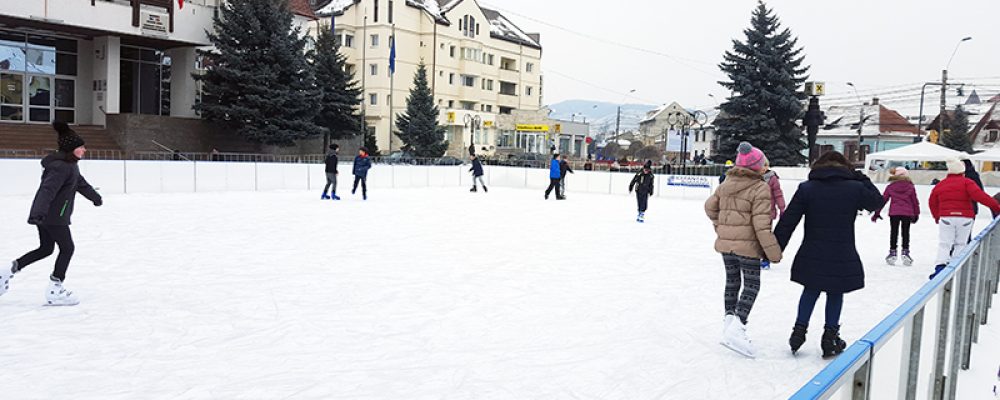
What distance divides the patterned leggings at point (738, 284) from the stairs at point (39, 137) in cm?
2748

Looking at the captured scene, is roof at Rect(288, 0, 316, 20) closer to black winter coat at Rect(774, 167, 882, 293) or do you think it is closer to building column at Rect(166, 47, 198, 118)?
building column at Rect(166, 47, 198, 118)

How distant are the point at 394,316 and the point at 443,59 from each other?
Answer: 53.5m

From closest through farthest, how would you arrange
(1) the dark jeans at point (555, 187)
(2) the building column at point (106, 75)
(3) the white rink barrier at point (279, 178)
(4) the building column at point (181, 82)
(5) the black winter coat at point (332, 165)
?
1. (3) the white rink barrier at point (279, 178)
2. (5) the black winter coat at point (332, 165)
3. (1) the dark jeans at point (555, 187)
4. (2) the building column at point (106, 75)
5. (4) the building column at point (181, 82)

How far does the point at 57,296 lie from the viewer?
6891 mm

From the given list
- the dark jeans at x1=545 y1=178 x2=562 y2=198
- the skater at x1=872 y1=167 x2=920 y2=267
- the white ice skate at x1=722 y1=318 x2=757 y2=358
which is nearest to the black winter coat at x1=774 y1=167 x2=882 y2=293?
the white ice skate at x1=722 y1=318 x2=757 y2=358

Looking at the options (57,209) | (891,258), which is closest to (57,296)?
(57,209)

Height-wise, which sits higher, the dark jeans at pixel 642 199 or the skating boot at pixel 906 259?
the dark jeans at pixel 642 199

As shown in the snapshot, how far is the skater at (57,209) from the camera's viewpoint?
21.8 feet

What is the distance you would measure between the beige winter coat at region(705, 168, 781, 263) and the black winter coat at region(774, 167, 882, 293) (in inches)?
7.3

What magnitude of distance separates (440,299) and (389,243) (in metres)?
4.50

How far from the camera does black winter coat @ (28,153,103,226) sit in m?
6.62

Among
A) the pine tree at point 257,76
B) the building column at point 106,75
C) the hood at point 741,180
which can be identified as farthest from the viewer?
the pine tree at point 257,76

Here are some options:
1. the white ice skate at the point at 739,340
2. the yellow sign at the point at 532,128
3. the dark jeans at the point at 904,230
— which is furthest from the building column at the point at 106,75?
the white ice skate at the point at 739,340

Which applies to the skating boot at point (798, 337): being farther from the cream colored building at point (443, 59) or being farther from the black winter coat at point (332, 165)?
the cream colored building at point (443, 59)
